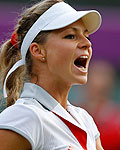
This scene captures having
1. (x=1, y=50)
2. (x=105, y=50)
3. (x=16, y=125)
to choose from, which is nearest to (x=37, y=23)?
(x=1, y=50)

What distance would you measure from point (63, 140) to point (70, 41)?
444 millimetres

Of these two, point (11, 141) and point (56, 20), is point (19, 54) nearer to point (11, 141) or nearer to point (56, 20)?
point (56, 20)

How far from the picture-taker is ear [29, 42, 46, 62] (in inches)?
71.6

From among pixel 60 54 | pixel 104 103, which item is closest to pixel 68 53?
pixel 60 54

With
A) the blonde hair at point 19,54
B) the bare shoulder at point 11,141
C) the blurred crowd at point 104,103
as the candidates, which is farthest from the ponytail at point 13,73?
the blurred crowd at point 104,103

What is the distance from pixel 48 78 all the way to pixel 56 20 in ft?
0.89

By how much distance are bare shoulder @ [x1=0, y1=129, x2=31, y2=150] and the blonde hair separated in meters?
0.41

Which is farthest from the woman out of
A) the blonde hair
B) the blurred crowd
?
the blurred crowd

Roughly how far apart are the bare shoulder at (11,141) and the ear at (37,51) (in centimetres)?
41

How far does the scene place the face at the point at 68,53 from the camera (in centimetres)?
176

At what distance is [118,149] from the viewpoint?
4188 millimetres

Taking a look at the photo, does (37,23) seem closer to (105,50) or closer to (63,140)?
(63,140)

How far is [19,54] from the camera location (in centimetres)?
203

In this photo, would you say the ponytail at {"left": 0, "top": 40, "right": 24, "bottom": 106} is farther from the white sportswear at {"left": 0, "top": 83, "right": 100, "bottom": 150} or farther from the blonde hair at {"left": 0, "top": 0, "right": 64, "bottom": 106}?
the white sportswear at {"left": 0, "top": 83, "right": 100, "bottom": 150}
